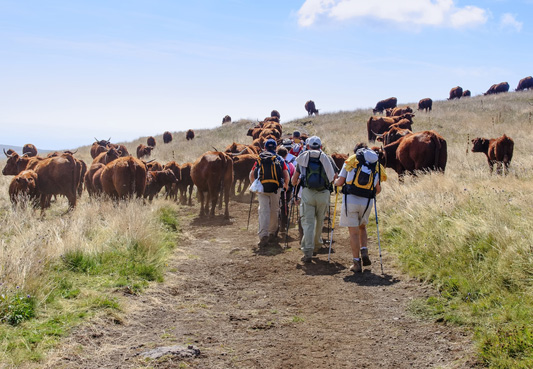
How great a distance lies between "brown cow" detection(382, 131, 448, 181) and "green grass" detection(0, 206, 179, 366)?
8.61 m

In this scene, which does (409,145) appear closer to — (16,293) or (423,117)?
(16,293)

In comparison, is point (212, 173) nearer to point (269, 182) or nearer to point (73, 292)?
point (269, 182)

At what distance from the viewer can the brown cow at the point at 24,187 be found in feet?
44.2

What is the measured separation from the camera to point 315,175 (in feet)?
28.3

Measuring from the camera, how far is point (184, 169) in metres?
17.6

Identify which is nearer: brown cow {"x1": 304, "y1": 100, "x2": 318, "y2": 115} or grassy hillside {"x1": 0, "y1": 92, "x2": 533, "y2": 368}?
grassy hillside {"x1": 0, "y1": 92, "x2": 533, "y2": 368}

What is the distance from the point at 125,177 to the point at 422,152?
8.43 m

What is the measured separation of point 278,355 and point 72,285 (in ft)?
10.0

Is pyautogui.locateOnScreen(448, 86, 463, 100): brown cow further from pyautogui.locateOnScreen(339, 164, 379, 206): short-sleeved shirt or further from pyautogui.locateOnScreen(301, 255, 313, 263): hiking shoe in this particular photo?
pyautogui.locateOnScreen(339, 164, 379, 206): short-sleeved shirt

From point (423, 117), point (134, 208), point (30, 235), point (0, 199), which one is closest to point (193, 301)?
point (30, 235)

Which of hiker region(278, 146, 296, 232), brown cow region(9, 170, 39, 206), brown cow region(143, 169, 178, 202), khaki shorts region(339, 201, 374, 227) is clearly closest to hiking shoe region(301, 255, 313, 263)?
khaki shorts region(339, 201, 374, 227)

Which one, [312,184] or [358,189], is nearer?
[358,189]

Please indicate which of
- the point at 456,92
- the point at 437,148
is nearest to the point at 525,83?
the point at 456,92

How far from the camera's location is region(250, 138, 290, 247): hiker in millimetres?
10086
